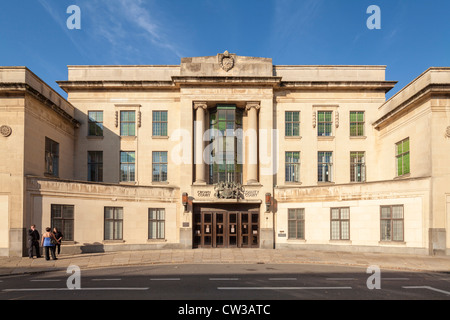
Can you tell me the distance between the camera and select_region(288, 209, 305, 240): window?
28.6 m

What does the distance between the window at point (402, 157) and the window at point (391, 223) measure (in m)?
3.68

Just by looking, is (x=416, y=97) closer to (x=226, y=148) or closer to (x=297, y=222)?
(x=297, y=222)

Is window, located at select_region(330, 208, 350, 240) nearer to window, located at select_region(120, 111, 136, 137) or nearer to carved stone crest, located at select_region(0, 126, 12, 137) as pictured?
window, located at select_region(120, 111, 136, 137)

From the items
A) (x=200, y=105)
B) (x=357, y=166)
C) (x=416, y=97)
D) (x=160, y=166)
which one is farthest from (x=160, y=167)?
(x=416, y=97)

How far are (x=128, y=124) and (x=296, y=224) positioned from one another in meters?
16.4

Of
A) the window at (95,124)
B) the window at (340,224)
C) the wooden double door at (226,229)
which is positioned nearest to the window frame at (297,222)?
the window at (340,224)

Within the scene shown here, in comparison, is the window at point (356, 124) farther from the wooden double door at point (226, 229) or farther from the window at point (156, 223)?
the window at point (156, 223)

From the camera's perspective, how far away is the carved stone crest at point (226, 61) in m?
29.9

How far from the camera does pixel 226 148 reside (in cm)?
3019

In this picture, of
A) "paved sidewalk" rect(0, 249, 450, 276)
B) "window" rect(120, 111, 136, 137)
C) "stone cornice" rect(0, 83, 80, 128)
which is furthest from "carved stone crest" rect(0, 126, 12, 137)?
"window" rect(120, 111, 136, 137)

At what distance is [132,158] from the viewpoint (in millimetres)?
31094

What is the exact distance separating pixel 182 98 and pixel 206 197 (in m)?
8.36
